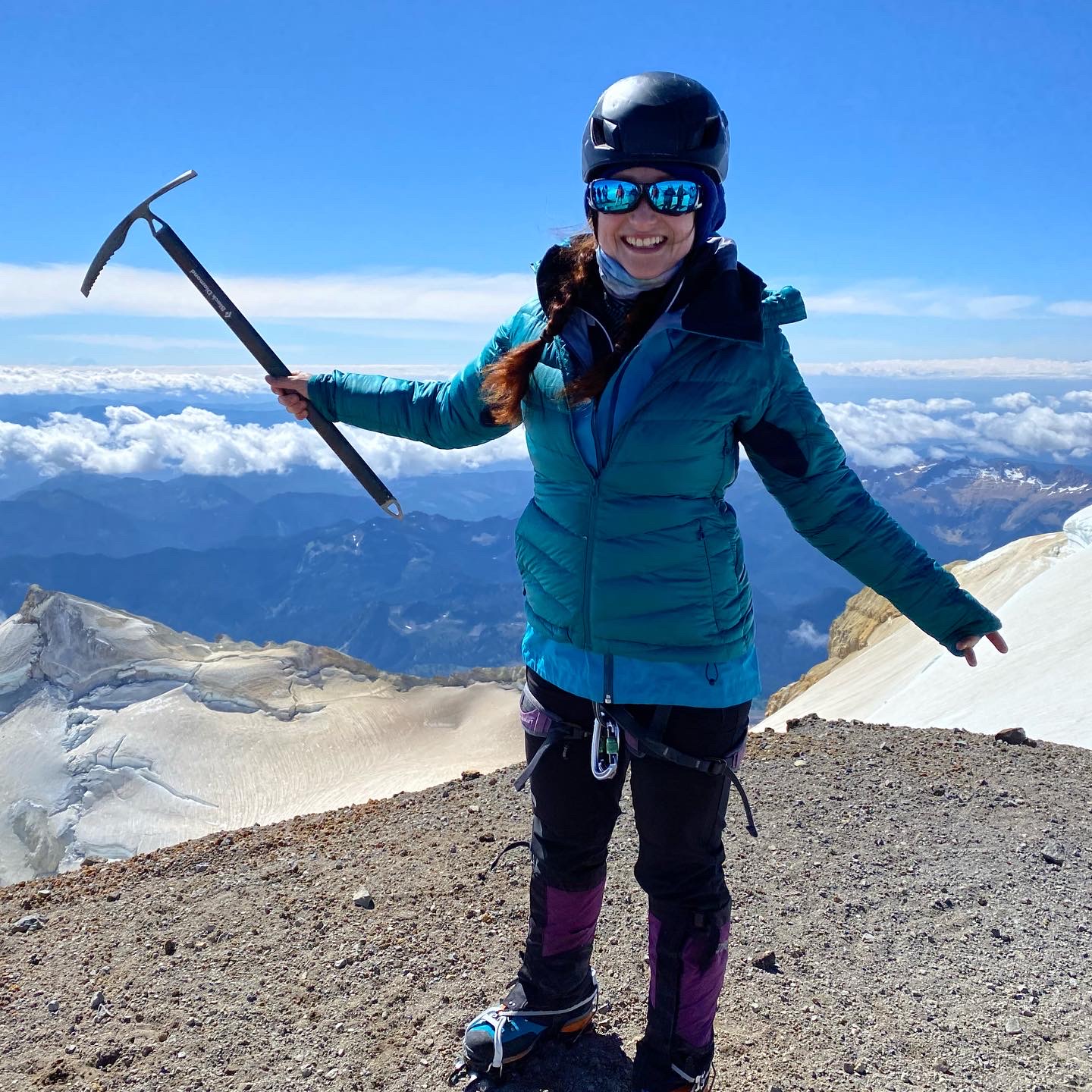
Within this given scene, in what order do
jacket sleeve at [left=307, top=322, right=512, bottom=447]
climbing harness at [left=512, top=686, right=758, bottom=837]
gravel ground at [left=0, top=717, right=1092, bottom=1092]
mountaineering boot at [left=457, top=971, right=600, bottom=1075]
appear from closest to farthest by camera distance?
1. climbing harness at [left=512, top=686, right=758, bottom=837]
2. jacket sleeve at [left=307, top=322, right=512, bottom=447]
3. mountaineering boot at [left=457, top=971, right=600, bottom=1075]
4. gravel ground at [left=0, top=717, right=1092, bottom=1092]

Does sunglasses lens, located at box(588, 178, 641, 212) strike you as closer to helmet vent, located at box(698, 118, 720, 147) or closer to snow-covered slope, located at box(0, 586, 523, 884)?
helmet vent, located at box(698, 118, 720, 147)

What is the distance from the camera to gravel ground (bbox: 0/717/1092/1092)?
4039 mm

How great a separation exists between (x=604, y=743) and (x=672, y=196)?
1991mm

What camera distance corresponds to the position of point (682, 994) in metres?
3.37

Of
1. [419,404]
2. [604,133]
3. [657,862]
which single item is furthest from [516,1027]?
[604,133]

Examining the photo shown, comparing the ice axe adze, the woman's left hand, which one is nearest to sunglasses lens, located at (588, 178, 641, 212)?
the ice axe adze

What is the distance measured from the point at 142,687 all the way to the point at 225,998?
91.9ft

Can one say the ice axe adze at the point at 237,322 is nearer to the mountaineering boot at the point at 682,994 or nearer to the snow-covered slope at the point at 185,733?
the mountaineering boot at the point at 682,994

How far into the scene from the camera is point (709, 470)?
297cm

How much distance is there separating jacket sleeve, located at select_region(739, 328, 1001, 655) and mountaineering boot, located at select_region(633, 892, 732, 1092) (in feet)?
4.70

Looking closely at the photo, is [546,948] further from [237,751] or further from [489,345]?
[237,751]

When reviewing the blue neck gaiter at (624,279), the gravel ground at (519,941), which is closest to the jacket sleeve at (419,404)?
the blue neck gaiter at (624,279)

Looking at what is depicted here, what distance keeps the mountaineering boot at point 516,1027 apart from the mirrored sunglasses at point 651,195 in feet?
10.9

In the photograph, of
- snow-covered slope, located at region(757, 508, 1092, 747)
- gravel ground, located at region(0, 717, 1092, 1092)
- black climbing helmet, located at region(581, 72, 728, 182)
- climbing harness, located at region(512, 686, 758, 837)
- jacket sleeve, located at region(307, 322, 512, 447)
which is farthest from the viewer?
snow-covered slope, located at region(757, 508, 1092, 747)
